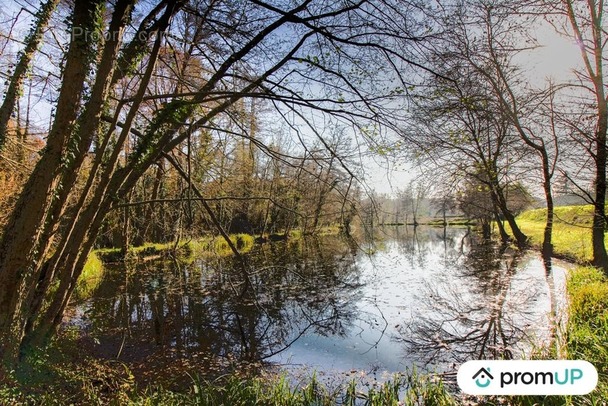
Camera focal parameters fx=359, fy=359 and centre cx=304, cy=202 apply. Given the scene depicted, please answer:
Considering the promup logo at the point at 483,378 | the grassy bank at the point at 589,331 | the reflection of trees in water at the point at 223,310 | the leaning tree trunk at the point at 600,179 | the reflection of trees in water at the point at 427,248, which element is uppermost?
the leaning tree trunk at the point at 600,179

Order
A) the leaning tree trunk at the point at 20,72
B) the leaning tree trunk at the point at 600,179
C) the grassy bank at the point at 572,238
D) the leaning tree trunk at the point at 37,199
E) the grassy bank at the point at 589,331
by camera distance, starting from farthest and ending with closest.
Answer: the grassy bank at the point at 572,238 → the leaning tree trunk at the point at 600,179 → the leaning tree trunk at the point at 20,72 → the grassy bank at the point at 589,331 → the leaning tree trunk at the point at 37,199

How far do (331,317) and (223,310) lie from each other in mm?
2558

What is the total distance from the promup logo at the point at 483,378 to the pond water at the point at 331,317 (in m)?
1.34

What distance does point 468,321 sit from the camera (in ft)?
23.7

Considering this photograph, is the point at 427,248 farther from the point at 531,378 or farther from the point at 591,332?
the point at 531,378

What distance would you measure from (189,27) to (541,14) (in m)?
7.74

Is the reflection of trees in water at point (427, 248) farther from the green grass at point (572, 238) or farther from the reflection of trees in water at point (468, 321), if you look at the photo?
the green grass at point (572, 238)

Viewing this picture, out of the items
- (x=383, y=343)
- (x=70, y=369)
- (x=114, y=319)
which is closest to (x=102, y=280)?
(x=114, y=319)

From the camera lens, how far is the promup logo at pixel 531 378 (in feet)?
10.7

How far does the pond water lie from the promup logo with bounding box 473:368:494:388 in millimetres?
1339

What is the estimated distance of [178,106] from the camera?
3.93m

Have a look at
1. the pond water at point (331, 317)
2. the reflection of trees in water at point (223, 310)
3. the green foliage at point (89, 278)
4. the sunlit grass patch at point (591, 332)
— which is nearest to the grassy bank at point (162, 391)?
the pond water at point (331, 317)

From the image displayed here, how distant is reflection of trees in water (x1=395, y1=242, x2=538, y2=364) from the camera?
5707 millimetres

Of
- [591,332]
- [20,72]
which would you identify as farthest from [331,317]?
[20,72]
